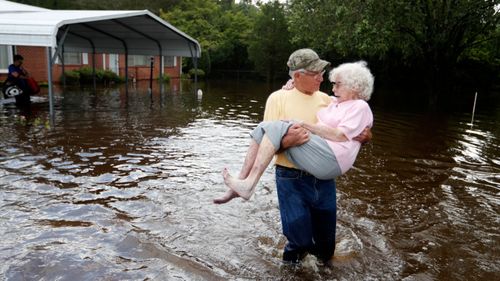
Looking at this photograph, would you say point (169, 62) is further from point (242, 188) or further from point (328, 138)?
point (328, 138)

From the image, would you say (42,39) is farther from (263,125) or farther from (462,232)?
(462,232)

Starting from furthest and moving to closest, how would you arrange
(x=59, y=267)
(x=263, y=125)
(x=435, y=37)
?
1. (x=435, y=37)
2. (x=59, y=267)
3. (x=263, y=125)

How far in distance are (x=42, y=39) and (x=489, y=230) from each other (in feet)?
31.5

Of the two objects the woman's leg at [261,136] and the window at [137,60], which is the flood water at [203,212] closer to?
the woman's leg at [261,136]

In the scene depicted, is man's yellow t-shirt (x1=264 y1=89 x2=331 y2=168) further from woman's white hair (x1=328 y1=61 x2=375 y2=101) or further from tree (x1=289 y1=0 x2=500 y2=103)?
tree (x1=289 y1=0 x2=500 y2=103)

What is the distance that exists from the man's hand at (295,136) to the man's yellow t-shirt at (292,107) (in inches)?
8.3

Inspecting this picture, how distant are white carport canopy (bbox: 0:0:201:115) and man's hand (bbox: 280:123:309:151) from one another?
337 inches

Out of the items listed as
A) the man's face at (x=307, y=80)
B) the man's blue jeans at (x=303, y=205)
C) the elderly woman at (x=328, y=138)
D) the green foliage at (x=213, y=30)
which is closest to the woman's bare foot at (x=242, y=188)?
the elderly woman at (x=328, y=138)

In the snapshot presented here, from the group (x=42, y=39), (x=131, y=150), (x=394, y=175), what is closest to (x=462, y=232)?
(x=394, y=175)

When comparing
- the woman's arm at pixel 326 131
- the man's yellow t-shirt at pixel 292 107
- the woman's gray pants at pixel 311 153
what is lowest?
the woman's gray pants at pixel 311 153

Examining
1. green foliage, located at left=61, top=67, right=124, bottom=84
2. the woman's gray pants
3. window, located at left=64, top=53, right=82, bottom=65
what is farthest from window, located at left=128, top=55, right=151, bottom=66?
the woman's gray pants

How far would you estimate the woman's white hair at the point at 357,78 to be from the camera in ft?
10.1

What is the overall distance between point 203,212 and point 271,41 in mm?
37333

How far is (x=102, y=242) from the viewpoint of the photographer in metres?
4.18
